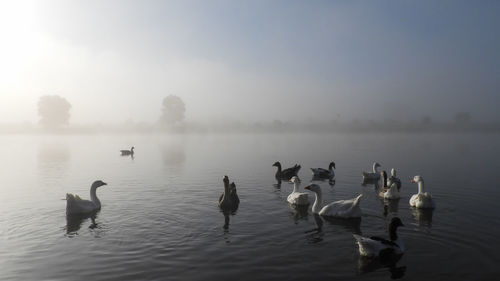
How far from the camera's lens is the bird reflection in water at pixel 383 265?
9448 millimetres

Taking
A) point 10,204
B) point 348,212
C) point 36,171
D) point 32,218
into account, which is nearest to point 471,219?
point 348,212

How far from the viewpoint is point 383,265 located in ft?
32.7

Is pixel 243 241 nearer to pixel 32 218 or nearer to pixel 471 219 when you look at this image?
pixel 471 219

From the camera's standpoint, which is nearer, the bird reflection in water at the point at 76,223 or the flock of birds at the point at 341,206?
the flock of birds at the point at 341,206

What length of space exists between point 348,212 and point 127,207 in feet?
38.0

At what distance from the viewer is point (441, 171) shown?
3059cm

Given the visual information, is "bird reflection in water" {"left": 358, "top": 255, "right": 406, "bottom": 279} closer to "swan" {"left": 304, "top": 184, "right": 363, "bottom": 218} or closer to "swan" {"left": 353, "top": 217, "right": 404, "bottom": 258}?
"swan" {"left": 353, "top": 217, "right": 404, "bottom": 258}

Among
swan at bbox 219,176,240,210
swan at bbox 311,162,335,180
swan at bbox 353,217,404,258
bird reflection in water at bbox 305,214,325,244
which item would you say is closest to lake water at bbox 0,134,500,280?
bird reflection in water at bbox 305,214,325,244

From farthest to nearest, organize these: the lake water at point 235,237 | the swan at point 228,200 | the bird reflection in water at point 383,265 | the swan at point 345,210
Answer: the swan at point 228,200, the swan at point 345,210, the lake water at point 235,237, the bird reflection in water at point 383,265

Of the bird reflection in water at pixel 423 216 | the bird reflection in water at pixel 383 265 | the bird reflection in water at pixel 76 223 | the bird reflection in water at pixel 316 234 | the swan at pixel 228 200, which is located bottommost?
the bird reflection in water at pixel 76 223

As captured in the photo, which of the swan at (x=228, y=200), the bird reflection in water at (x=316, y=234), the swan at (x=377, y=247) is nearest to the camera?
the swan at (x=377, y=247)

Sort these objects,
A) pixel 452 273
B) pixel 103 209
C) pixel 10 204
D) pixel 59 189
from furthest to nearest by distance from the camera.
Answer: pixel 59 189, pixel 10 204, pixel 103 209, pixel 452 273

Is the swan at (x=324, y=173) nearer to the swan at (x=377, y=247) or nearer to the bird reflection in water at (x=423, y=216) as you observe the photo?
the bird reflection in water at (x=423, y=216)

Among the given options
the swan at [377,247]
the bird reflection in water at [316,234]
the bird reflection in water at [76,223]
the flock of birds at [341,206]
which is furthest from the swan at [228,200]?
the swan at [377,247]
